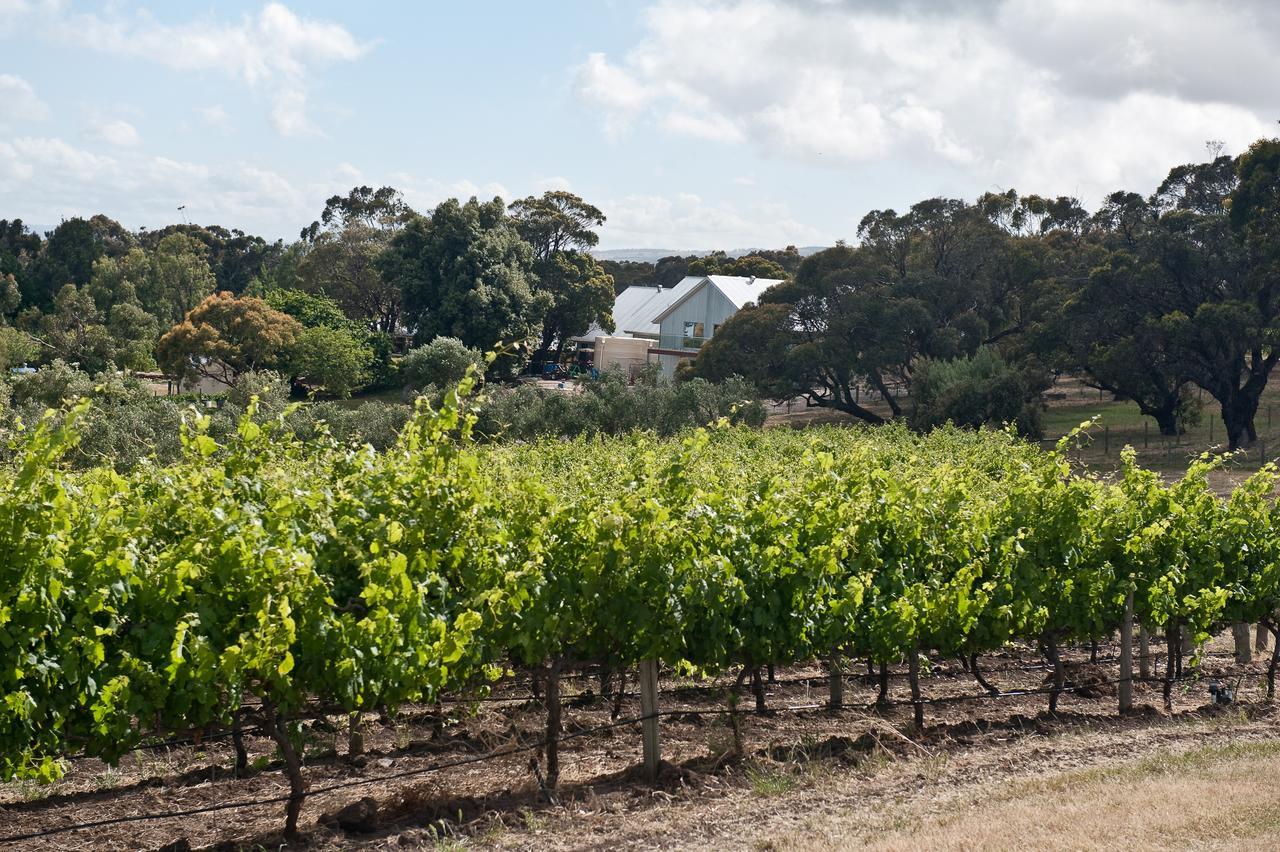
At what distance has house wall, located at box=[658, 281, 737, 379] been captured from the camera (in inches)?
2472

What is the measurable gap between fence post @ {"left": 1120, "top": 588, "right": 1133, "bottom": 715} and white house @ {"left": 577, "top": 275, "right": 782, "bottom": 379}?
48.0 meters

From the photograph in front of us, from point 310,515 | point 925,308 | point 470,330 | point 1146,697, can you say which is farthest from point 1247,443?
point 310,515

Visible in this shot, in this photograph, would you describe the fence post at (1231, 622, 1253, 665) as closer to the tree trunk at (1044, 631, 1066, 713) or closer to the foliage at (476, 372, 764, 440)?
the tree trunk at (1044, 631, 1066, 713)

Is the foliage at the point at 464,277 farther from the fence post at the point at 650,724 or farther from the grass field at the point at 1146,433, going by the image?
the fence post at the point at 650,724

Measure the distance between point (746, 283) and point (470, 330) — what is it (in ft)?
62.8

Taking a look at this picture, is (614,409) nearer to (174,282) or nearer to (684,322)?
(684,322)

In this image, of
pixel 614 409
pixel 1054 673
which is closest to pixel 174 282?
pixel 614 409

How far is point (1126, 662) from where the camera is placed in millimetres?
11219

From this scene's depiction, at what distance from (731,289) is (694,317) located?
2.46 meters

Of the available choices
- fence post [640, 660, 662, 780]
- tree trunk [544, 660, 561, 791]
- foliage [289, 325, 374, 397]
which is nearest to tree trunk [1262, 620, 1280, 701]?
fence post [640, 660, 662, 780]

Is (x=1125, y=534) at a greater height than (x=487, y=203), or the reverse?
(x=487, y=203)

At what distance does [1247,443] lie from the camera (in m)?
35.4

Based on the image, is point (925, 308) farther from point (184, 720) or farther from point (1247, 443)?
point (184, 720)

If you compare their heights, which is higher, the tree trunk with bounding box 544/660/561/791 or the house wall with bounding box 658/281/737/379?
the house wall with bounding box 658/281/737/379
